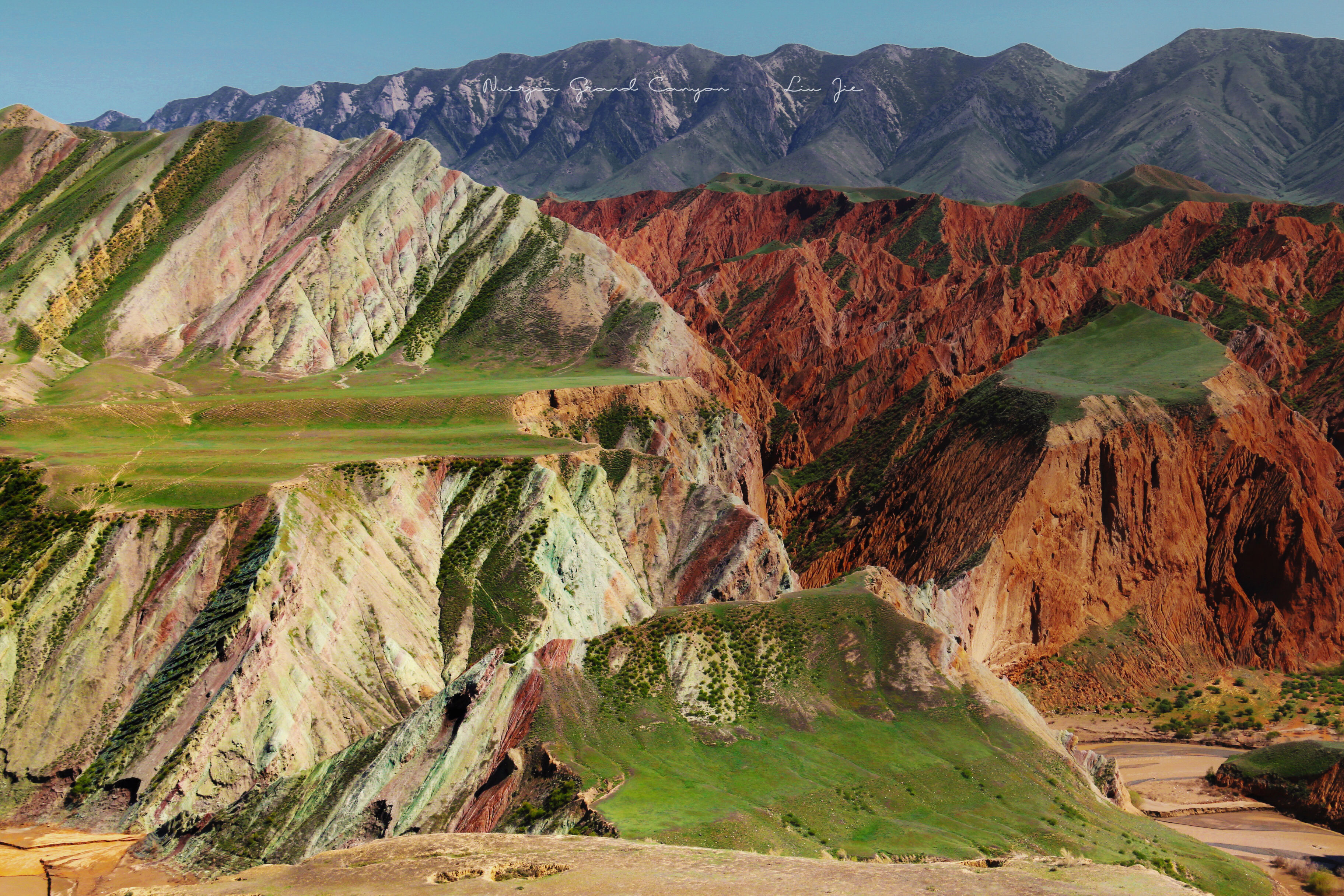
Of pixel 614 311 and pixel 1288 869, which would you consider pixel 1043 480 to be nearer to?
pixel 1288 869

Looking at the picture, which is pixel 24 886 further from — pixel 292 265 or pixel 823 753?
pixel 292 265

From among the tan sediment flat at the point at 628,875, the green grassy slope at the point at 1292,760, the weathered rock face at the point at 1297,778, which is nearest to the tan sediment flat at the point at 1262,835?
the weathered rock face at the point at 1297,778

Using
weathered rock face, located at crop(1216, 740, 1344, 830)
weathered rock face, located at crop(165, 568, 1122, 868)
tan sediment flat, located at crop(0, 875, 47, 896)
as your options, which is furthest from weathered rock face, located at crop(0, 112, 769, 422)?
weathered rock face, located at crop(1216, 740, 1344, 830)

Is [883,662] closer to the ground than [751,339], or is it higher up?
closer to the ground

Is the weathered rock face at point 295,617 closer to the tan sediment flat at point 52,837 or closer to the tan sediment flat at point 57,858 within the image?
the tan sediment flat at point 52,837

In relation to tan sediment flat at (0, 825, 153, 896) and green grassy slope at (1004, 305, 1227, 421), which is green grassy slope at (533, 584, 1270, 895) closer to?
tan sediment flat at (0, 825, 153, 896)

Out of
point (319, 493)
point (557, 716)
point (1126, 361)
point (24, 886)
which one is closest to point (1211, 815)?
point (557, 716)

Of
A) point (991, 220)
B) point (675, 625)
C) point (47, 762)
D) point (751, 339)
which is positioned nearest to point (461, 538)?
point (675, 625)
